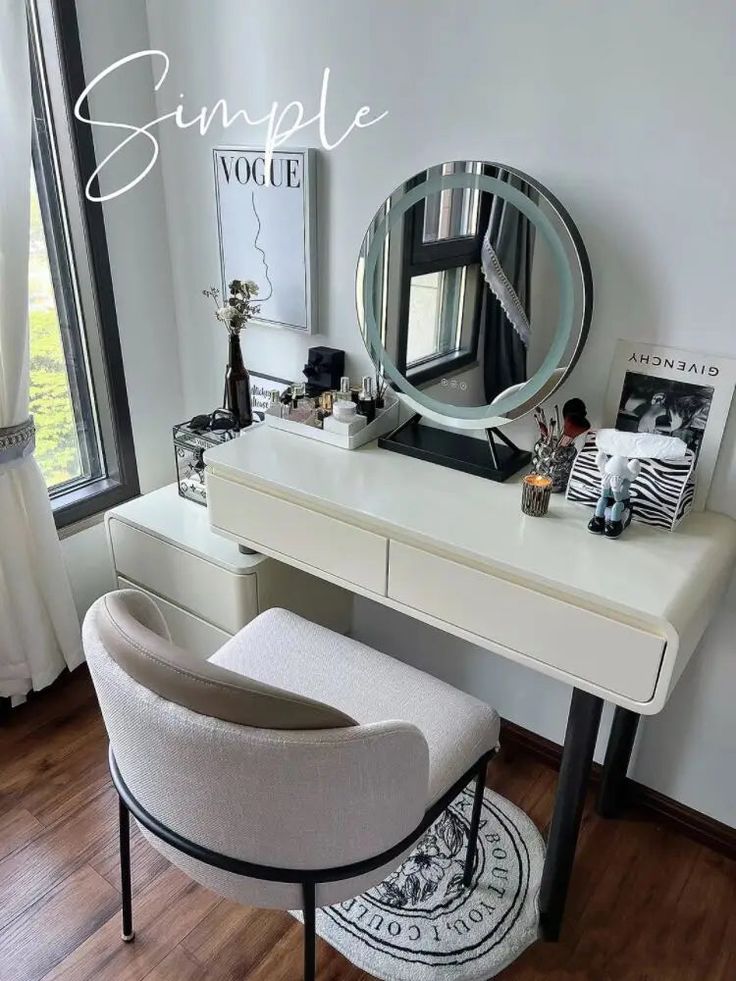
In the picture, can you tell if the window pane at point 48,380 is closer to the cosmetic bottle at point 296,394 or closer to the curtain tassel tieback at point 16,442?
the curtain tassel tieback at point 16,442

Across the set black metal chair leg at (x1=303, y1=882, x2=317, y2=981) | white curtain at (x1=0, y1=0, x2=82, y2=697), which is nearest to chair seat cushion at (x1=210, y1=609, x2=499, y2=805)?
black metal chair leg at (x1=303, y1=882, x2=317, y2=981)

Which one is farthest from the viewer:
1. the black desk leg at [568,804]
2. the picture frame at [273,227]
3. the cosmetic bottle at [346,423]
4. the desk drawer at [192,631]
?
the desk drawer at [192,631]

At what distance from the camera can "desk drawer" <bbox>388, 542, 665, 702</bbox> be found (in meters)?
1.04

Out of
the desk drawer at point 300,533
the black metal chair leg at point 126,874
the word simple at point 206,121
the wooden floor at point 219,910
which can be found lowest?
the wooden floor at point 219,910

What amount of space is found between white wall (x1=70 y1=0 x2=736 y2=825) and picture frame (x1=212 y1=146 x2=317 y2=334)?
0.13 feet

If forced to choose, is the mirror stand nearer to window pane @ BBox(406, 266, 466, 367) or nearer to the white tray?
the white tray

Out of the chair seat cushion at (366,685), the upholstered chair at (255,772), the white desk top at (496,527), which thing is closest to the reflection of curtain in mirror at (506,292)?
the white desk top at (496,527)

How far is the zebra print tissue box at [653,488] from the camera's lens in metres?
1.19

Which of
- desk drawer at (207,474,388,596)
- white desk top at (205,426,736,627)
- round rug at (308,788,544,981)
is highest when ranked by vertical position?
white desk top at (205,426,736,627)

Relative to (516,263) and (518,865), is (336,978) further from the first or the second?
(516,263)

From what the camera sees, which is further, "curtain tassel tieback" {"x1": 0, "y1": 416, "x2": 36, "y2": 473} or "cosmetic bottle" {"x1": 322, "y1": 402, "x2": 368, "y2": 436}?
"curtain tassel tieback" {"x1": 0, "y1": 416, "x2": 36, "y2": 473}

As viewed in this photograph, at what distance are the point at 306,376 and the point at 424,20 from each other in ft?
2.55

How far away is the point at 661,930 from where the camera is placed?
142cm

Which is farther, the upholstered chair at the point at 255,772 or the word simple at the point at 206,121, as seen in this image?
the word simple at the point at 206,121
